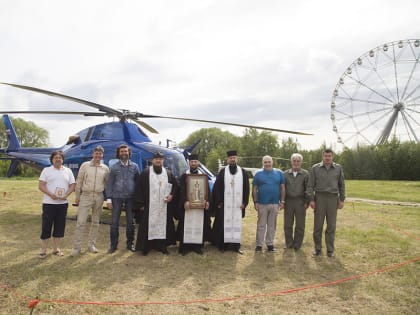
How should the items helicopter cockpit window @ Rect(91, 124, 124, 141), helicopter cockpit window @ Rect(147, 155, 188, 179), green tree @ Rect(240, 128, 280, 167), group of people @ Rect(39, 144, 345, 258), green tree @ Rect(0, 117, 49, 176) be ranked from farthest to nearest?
green tree @ Rect(240, 128, 280, 167) → green tree @ Rect(0, 117, 49, 176) → helicopter cockpit window @ Rect(91, 124, 124, 141) → helicopter cockpit window @ Rect(147, 155, 188, 179) → group of people @ Rect(39, 144, 345, 258)

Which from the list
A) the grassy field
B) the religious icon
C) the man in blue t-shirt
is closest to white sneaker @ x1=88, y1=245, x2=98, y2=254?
the grassy field

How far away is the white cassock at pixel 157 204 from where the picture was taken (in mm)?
6020

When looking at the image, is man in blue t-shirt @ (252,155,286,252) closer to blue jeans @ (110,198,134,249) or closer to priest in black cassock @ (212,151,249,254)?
priest in black cassock @ (212,151,249,254)

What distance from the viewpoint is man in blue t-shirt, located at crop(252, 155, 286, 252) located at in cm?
613

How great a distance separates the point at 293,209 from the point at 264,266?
137 centimetres

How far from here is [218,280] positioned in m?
4.81

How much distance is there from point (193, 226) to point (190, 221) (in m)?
0.11

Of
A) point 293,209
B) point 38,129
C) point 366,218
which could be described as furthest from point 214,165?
point 293,209

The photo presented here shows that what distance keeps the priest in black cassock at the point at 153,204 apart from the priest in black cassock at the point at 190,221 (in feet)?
Result: 0.86

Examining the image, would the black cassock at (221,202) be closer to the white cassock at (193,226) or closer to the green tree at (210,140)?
the white cassock at (193,226)

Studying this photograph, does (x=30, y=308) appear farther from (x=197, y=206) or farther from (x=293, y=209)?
(x=293, y=209)

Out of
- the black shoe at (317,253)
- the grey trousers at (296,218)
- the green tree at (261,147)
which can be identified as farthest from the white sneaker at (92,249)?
the green tree at (261,147)

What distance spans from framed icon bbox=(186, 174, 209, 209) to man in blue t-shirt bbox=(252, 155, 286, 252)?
3.22 feet

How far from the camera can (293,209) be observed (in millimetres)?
6289
